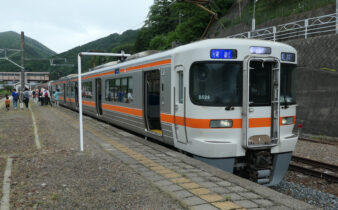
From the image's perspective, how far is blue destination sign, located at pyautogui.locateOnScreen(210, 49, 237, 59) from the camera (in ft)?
19.8

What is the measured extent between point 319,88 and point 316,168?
6.26 meters

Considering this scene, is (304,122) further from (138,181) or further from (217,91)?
(138,181)

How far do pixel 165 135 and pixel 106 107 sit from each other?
6.44m

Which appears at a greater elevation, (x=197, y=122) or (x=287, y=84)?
(x=287, y=84)

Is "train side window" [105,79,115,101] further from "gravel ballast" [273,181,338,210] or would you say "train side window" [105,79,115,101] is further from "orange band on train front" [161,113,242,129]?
"gravel ballast" [273,181,338,210]

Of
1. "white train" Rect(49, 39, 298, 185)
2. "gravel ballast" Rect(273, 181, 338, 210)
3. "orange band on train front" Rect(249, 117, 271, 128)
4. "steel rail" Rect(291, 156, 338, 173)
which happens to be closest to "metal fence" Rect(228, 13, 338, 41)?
"steel rail" Rect(291, 156, 338, 173)

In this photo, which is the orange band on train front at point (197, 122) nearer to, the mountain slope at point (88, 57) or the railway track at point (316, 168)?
the railway track at point (316, 168)

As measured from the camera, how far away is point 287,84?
6527 millimetres

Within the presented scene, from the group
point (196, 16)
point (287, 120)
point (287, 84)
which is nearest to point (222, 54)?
point (287, 84)

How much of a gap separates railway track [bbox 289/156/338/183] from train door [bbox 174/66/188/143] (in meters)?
3.09

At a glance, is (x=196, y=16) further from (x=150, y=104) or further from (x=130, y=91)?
(x=150, y=104)

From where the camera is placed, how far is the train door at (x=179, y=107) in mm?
6675

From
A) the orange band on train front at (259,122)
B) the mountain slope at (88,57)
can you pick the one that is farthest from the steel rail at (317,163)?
the mountain slope at (88,57)

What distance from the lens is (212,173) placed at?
548 cm
